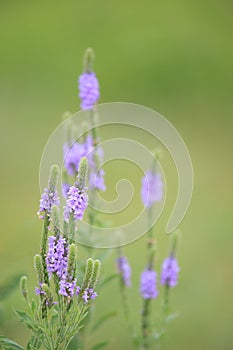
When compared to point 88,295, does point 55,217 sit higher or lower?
higher

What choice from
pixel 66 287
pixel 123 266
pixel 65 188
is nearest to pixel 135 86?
pixel 123 266

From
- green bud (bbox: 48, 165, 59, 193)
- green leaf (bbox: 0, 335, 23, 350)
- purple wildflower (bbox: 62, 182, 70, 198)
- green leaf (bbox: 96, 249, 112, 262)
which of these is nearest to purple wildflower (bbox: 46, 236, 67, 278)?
green bud (bbox: 48, 165, 59, 193)

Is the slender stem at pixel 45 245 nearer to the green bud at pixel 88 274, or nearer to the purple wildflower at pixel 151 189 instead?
the green bud at pixel 88 274

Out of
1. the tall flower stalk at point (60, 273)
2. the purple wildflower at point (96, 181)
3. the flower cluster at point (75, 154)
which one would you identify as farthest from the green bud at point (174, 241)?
A: the tall flower stalk at point (60, 273)

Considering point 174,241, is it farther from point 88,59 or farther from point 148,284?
point 88,59

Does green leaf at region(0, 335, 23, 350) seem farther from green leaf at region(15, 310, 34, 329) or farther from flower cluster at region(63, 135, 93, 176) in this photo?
flower cluster at region(63, 135, 93, 176)
